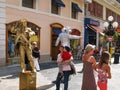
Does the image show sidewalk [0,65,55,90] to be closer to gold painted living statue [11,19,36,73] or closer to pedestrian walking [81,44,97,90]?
gold painted living statue [11,19,36,73]

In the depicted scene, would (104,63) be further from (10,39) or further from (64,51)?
(10,39)

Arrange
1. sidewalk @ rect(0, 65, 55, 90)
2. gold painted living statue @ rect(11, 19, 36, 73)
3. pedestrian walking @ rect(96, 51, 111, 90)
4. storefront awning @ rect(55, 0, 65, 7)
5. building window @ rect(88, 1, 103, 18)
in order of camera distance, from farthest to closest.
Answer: building window @ rect(88, 1, 103, 18)
storefront awning @ rect(55, 0, 65, 7)
sidewalk @ rect(0, 65, 55, 90)
gold painted living statue @ rect(11, 19, 36, 73)
pedestrian walking @ rect(96, 51, 111, 90)

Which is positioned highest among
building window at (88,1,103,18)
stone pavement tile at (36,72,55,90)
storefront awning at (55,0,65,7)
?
building window at (88,1,103,18)

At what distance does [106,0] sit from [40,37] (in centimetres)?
1868

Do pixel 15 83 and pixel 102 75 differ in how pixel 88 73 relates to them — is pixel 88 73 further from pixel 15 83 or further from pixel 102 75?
pixel 15 83

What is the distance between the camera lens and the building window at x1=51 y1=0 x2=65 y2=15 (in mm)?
23962

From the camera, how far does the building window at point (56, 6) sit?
943 inches

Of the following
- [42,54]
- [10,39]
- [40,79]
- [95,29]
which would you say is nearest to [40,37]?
[42,54]

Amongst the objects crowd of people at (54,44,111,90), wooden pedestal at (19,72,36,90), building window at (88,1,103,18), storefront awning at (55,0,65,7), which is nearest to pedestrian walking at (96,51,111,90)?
crowd of people at (54,44,111,90)

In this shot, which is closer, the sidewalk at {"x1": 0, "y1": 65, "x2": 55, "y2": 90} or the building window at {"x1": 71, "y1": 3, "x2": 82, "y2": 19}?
the sidewalk at {"x1": 0, "y1": 65, "x2": 55, "y2": 90}

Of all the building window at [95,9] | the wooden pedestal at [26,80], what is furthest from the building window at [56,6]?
the wooden pedestal at [26,80]

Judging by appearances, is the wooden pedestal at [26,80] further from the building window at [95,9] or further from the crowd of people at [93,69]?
the building window at [95,9]

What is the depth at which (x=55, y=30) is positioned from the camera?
78.5ft

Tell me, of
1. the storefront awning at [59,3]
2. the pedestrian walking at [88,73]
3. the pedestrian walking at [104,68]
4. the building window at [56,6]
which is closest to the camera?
the pedestrian walking at [104,68]
